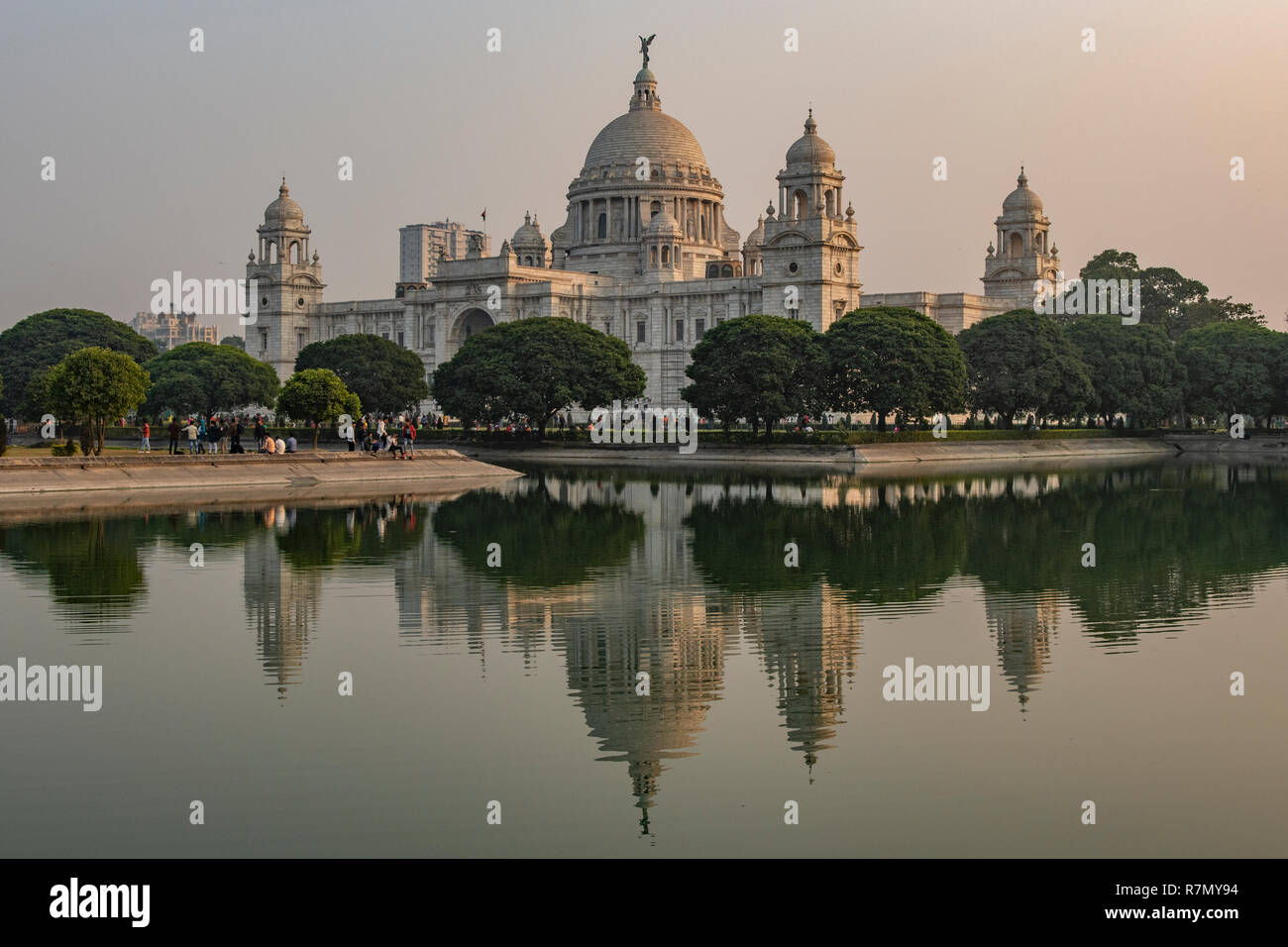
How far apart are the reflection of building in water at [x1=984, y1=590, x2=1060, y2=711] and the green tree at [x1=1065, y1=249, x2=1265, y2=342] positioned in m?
110

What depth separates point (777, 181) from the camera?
318 ft

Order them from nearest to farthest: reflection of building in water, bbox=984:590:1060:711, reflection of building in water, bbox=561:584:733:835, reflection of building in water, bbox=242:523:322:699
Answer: reflection of building in water, bbox=561:584:733:835, reflection of building in water, bbox=984:590:1060:711, reflection of building in water, bbox=242:523:322:699

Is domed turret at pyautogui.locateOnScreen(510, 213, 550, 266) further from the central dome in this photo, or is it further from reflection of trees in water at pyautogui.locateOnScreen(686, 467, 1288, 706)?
reflection of trees in water at pyautogui.locateOnScreen(686, 467, 1288, 706)

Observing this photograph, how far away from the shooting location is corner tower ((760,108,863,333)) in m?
95.0

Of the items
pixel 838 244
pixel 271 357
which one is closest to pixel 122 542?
pixel 838 244

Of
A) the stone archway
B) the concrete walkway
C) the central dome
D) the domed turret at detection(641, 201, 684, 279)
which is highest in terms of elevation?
the central dome

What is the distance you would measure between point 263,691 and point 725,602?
7746mm

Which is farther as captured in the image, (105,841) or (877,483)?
(877,483)

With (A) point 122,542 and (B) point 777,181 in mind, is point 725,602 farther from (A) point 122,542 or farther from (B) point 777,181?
(B) point 777,181

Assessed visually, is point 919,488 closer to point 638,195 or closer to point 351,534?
point 351,534

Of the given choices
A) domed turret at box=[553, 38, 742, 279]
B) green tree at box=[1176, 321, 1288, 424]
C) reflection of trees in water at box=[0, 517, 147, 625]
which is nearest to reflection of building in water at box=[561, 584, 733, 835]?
reflection of trees in water at box=[0, 517, 147, 625]

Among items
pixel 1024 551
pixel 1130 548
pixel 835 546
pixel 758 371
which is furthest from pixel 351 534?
pixel 758 371

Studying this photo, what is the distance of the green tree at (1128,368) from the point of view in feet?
273

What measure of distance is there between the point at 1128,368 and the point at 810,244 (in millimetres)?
21095
